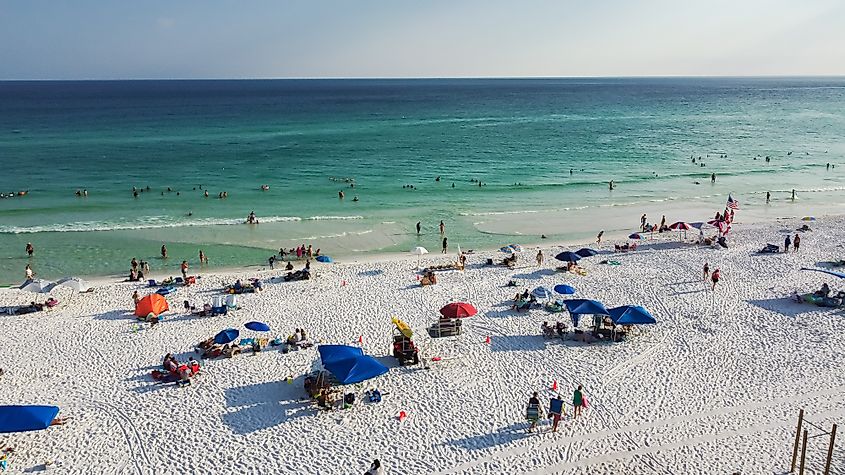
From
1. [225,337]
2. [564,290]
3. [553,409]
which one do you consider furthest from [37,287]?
[564,290]

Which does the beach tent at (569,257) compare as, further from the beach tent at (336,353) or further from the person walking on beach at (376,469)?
the person walking on beach at (376,469)

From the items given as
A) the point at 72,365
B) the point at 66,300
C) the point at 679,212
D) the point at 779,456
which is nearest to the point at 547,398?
the point at 779,456

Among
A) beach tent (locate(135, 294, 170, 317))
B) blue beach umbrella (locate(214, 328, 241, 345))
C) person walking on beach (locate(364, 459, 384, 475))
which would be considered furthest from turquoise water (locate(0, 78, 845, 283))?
person walking on beach (locate(364, 459, 384, 475))

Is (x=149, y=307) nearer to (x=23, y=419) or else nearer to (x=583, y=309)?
(x=23, y=419)

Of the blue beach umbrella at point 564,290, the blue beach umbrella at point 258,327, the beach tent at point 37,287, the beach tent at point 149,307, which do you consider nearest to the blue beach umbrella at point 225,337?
the blue beach umbrella at point 258,327

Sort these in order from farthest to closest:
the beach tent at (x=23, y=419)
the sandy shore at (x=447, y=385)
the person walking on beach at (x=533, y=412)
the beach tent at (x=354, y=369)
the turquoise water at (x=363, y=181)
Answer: the turquoise water at (x=363, y=181) → the beach tent at (x=354, y=369) → the person walking on beach at (x=533, y=412) → the sandy shore at (x=447, y=385) → the beach tent at (x=23, y=419)

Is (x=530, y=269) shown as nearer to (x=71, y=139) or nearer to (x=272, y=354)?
(x=272, y=354)

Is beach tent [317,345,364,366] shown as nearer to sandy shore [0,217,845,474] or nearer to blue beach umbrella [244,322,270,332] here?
sandy shore [0,217,845,474]
